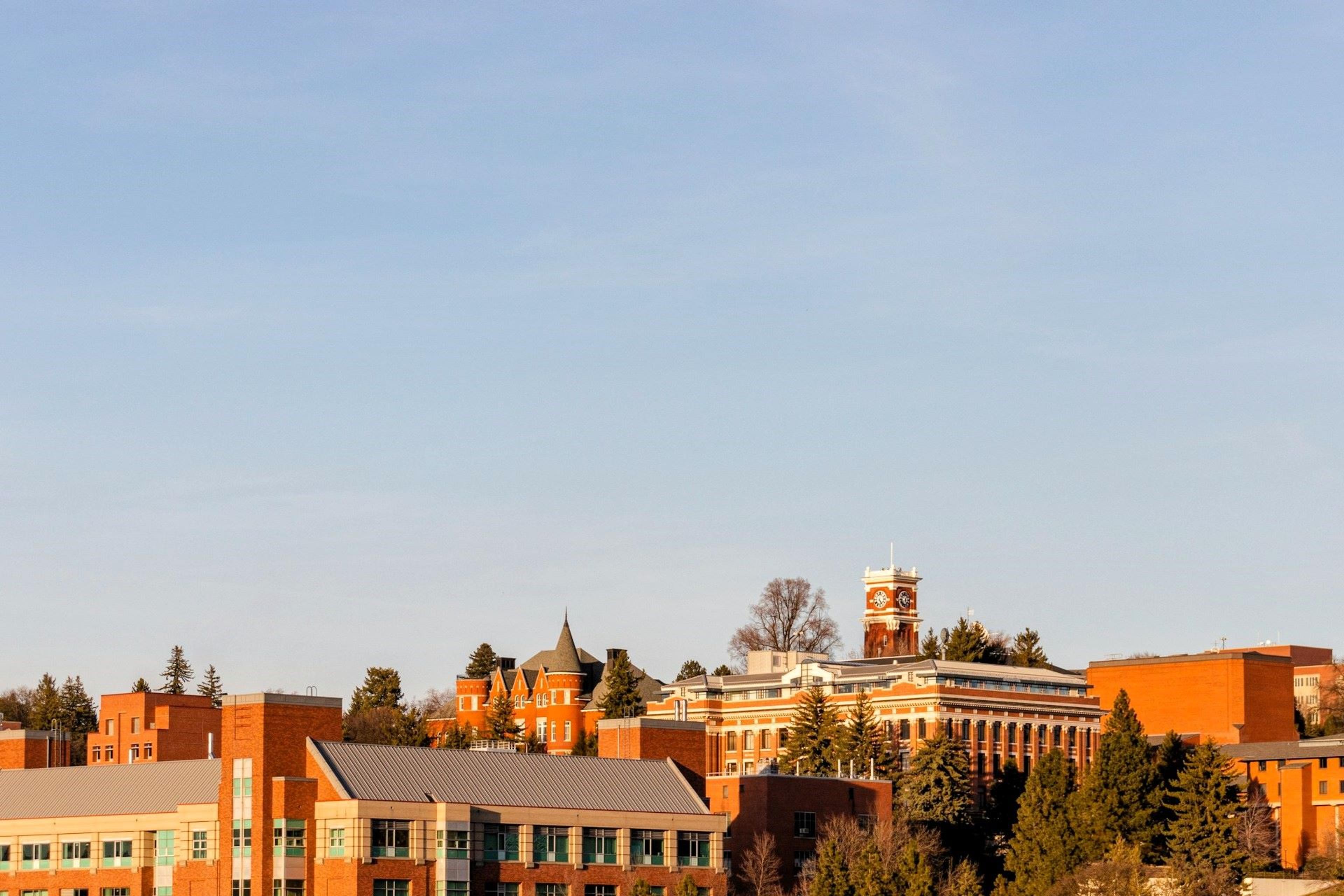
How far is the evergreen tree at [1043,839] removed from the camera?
11894 centimetres

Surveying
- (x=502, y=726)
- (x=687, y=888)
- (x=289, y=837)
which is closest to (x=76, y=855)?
(x=289, y=837)

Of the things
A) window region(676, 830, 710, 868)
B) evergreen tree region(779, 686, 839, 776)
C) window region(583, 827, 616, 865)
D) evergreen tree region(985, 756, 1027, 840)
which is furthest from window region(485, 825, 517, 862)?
evergreen tree region(985, 756, 1027, 840)

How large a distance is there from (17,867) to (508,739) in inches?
2988

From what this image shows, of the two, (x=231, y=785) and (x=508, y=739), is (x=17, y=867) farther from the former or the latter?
(x=508, y=739)

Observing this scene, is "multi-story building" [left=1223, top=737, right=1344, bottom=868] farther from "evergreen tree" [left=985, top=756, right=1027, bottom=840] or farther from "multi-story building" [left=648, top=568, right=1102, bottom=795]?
"multi-story building" [left=648, top=568, right=1102, bottom=795]

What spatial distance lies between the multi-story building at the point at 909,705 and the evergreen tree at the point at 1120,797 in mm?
42010

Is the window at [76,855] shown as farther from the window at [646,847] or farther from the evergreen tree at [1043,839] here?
the evergreen tree at [1043,839]

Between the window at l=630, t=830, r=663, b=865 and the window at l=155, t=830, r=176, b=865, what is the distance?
23245 millimetres

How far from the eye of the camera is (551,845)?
114312 mm

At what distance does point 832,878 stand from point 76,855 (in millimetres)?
39739

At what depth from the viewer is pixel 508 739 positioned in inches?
7564

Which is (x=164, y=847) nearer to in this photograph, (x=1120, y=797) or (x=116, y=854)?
(x=116, y=854)

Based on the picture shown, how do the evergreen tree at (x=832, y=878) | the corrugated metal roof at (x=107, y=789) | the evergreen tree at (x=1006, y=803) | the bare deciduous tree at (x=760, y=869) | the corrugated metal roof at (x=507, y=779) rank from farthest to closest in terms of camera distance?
the evergreen tree at (x=1006, y=803) → the bare deciduous tree at (x=760, y=869) → the corrugated metal roof at (x=107, y=789) → the corrugated metal roof at (x=507, y=779) → the evergreen tree at (x=832, y=878)

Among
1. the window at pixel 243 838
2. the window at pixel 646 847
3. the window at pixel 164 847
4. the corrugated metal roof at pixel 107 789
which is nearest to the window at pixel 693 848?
the window at pixel 646 847
